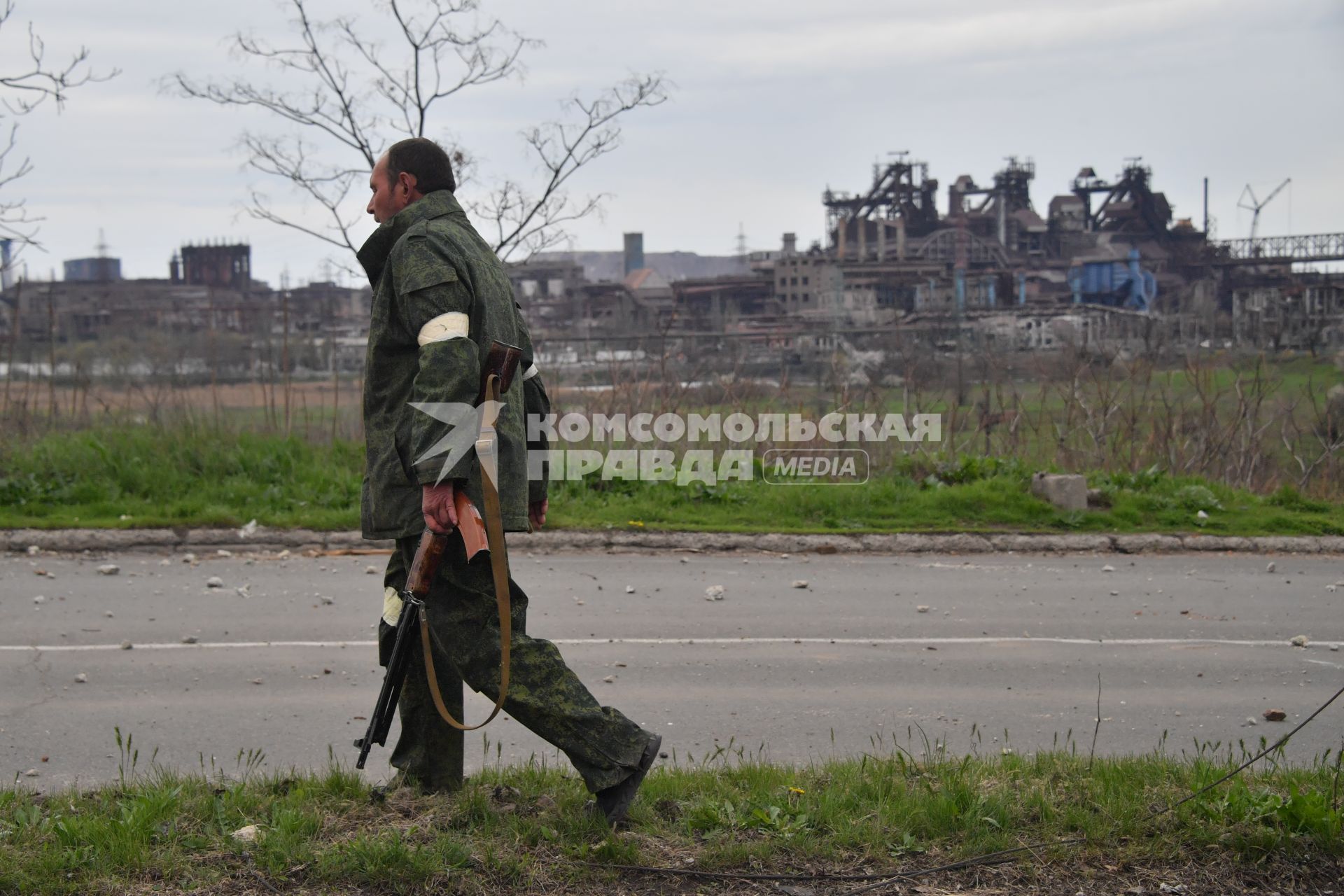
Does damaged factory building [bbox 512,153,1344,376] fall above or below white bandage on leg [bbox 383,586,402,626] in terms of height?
above

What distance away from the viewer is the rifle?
3787 millimetres

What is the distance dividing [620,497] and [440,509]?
7.69 metres

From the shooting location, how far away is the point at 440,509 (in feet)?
12.3

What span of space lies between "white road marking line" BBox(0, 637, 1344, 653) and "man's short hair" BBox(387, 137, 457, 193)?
3.58 metres

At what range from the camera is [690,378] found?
1344 centimetres

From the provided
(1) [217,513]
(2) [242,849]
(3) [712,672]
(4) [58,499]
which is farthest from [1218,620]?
(4) [58,499]

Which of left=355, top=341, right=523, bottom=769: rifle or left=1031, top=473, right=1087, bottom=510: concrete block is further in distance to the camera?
left=1031, top=473, right=1087, bottom=510: concrete block

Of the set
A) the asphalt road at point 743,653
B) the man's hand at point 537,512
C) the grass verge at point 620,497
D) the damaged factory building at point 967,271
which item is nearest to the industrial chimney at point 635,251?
the damaged factory building at point 967,271

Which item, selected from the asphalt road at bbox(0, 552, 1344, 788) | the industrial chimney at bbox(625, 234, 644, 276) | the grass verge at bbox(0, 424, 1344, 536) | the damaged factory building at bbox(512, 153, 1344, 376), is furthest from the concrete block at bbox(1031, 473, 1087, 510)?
the industrial chimney at bbox(625, 234, 644, 276)

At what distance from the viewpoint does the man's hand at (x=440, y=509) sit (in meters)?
3.72

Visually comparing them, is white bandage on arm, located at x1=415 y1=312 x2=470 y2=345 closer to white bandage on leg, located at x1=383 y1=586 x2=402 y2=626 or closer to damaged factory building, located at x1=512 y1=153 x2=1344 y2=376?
white bandage on leg, located at x1=383 y1=586 x2=402 y2=626

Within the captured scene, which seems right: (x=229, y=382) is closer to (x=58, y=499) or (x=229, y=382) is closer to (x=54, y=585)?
(x=58, y=499)

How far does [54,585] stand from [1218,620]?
7822mm

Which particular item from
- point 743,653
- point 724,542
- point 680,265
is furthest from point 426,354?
point 680,265
